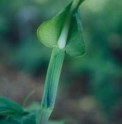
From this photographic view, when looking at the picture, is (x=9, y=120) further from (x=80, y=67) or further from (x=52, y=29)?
(x=80, y=67)

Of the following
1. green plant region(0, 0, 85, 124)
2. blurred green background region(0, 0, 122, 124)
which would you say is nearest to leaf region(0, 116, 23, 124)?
green plant region(0, 0, 85, 124)

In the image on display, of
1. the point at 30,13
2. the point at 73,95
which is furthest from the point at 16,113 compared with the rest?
the point at 30,13

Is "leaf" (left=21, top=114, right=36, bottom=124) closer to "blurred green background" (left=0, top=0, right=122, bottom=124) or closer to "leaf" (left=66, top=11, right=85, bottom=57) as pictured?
"leaf" (left=66, top=11, right=85, bottom=57)

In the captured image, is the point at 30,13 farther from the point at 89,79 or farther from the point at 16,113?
the point at 16,113

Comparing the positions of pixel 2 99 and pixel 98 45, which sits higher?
pixel 98 45

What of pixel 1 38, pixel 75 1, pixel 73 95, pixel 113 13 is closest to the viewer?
pixel 75 1

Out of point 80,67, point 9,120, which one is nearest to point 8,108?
point 9,120

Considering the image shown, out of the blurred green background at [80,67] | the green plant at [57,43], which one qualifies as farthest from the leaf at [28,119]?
the blurred green background at [80,67]
